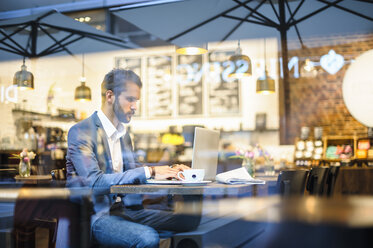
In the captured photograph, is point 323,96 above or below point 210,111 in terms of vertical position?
above

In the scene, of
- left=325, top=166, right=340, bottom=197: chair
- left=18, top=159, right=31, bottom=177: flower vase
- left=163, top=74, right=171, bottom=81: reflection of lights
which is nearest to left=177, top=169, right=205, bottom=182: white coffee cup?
left=325, top=166, right=340, bottom=197: chair

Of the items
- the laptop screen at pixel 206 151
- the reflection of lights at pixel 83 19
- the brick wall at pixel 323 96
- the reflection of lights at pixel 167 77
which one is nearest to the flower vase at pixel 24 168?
the laptop screen at pixel 206 151

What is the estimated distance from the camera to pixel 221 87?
28.6 feet

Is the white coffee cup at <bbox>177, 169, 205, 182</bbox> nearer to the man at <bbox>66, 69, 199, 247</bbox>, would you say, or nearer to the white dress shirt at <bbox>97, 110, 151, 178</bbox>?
the man at <bbox>66, 69, 199, 247</bbox>

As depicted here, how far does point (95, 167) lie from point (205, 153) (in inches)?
23.7

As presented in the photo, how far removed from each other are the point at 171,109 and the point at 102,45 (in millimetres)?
1971

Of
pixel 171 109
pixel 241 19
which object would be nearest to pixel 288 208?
pixel 241 19

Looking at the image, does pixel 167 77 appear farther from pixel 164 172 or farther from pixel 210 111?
pixel 164 172

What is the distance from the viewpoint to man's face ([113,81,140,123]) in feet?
8.28

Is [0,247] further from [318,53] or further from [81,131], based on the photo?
[318,53]

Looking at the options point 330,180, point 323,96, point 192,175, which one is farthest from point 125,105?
point 323,96

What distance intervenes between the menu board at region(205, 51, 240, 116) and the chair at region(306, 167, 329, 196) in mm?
5122

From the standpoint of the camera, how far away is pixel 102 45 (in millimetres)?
8648

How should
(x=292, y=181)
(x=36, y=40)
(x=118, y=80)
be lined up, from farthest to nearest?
(x=36, y=40) → (x=292, y=181) → (x=118, y=80)
